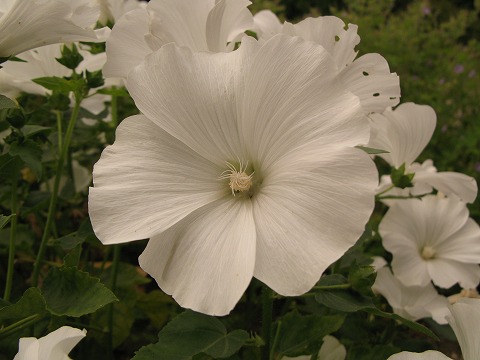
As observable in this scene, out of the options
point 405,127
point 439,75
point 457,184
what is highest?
point 405,127

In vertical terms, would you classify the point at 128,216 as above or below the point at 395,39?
above

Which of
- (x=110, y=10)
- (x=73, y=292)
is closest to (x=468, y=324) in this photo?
(x=73, y=292)

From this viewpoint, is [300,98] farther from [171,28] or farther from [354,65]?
[171,28]

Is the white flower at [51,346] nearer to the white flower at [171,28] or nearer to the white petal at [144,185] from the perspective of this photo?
the white petal at [144,185]

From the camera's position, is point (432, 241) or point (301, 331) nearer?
point (301, 331)

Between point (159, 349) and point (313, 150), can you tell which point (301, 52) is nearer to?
point (313, 150)

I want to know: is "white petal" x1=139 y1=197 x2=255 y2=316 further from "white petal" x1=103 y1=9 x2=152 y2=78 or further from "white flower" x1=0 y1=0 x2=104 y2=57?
"white flower" x1=0 y1=0 x2=104 y2=57

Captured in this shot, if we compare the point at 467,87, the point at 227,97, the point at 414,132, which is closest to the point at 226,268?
the point at 227,97
